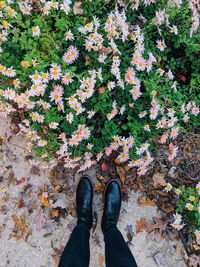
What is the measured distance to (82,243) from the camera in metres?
2.23

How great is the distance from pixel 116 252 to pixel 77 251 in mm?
335

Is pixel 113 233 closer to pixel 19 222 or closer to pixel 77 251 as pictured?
pixel 77 251

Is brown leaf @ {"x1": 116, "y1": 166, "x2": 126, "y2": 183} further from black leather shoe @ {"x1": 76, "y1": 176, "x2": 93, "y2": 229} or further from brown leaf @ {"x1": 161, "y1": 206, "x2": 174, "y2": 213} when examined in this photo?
brown leaf @ {"x1": 161, "y1": 206, "x2": 174, "y2": 213}

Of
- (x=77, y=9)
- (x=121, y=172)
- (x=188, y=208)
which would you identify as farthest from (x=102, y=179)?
(x=77, y=9)

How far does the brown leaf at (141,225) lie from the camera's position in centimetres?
272

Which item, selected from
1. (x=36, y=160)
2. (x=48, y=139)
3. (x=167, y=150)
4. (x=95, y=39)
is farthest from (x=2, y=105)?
(x=167, y=150)

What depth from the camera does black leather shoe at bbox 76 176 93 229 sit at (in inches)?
101

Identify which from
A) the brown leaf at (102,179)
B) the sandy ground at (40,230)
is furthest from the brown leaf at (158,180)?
the brown leaf at (102,179)

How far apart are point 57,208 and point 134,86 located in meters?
1.56

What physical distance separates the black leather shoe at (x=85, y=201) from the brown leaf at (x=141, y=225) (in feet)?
1.73

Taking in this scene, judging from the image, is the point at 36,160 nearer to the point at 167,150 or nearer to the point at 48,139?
the point at 48,139

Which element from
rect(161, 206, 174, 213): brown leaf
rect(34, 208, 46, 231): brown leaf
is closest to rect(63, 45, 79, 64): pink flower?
rect(34, 208, 46, 231): brown leaf

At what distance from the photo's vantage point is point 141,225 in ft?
8.96

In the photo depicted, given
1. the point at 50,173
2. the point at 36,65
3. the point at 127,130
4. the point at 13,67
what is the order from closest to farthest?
1. the point at 36,65
2. the point at 13,67
3. the point at 127,130
4. the point at 50,173
